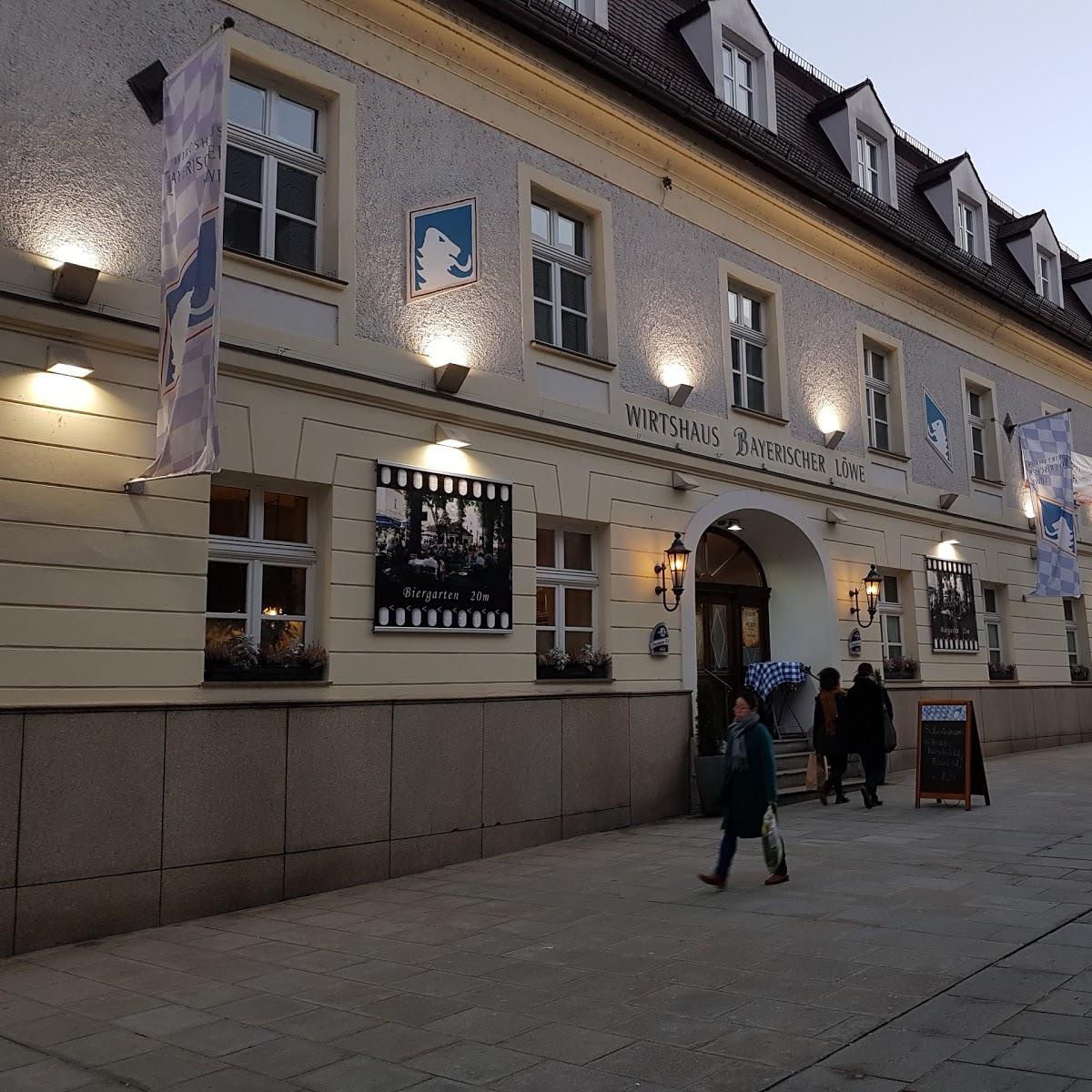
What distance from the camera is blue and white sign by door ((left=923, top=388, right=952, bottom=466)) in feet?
60.2

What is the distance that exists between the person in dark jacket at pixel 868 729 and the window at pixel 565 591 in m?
3.25

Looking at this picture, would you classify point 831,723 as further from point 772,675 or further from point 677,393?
point 677,393

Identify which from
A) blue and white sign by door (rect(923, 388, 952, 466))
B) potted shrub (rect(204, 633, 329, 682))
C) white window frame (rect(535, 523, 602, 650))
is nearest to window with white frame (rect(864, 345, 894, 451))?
blue and white sign by door (rect(923, 388, 952, 466))

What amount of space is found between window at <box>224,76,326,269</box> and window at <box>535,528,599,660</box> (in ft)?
12.9

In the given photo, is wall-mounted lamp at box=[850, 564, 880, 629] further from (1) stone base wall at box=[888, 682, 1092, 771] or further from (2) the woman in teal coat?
(2) the woman in teal coat

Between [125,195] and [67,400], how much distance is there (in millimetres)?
1770

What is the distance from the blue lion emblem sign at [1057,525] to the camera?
62.1ft

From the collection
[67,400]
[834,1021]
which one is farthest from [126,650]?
[834,1021]

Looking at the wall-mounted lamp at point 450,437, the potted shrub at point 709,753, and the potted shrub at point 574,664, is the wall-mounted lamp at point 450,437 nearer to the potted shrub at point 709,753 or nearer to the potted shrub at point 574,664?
the potted shrub at point 574,664

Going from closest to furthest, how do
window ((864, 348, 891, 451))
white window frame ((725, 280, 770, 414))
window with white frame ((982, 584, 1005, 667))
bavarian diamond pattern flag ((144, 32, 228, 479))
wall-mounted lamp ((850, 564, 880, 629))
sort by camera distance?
1. bavarian diamond pattern flag ((144, 32, 228, 479))
2. white window frame ((725, 280, 770, 414))
3. wall-mounted lamp ((850, 564, 880, 629))
4. window ((864, 348, 891, 451))
5. window with white frame ((982, 584, 1005, 667))

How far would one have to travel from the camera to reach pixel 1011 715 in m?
19.4

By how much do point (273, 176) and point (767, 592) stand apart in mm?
9256

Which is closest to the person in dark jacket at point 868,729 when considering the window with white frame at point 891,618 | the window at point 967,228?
the window with white frame at point 891,618

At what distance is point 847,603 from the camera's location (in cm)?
1598
